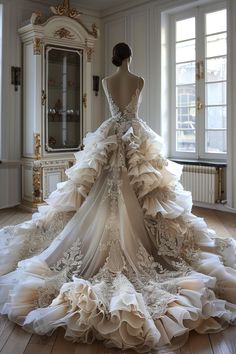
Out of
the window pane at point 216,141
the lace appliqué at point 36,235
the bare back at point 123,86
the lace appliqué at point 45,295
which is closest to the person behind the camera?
the lace appliqué at point 45,295

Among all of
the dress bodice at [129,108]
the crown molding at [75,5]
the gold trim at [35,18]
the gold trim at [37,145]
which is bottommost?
the gold trim at [37,145]

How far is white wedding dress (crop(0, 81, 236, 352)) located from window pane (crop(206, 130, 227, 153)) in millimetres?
2367

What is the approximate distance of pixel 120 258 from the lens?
2.34 meters

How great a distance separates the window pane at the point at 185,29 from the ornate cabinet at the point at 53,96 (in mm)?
1133

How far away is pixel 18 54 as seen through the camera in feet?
16.8

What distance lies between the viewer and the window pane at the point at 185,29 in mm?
5250

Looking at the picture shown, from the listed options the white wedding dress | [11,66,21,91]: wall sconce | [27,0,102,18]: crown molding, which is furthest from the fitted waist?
[27,0,102,18]: crown molding

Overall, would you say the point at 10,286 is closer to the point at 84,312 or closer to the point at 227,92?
the point at 84,312

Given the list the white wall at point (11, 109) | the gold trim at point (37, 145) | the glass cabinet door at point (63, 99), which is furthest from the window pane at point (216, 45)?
the gold trim at point (37, 145)

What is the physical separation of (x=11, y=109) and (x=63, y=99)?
0.70m

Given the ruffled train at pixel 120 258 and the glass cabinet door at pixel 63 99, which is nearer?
the ruffled train at pixel 120 258

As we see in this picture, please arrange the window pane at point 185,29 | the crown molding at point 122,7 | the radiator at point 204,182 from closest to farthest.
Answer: the radiator at point 204,182, the window pane at point 185,29, the crown molding at point 122,7

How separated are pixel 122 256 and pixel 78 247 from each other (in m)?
0.30

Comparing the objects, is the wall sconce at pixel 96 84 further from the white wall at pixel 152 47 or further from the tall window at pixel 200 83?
the tall window at pixel 200 83
